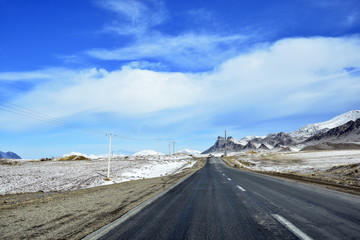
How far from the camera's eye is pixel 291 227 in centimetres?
557

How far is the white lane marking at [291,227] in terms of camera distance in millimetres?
4910

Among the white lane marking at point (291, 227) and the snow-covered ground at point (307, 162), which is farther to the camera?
the snow-covered ground at point (307, 162)

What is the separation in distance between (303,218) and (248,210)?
157 cm

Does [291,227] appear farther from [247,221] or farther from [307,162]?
[307,162]

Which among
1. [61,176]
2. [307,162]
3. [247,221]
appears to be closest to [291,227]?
[247,221]

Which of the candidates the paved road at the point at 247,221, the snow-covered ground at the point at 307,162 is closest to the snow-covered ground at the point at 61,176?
the paved road at the point at 247,221

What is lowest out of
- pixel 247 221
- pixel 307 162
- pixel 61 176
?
pixel 61 176

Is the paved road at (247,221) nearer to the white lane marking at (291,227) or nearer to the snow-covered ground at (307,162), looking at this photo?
the white lane marking at (291,227)

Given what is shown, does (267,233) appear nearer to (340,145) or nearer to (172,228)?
(172,228)

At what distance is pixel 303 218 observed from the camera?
6.49 meters

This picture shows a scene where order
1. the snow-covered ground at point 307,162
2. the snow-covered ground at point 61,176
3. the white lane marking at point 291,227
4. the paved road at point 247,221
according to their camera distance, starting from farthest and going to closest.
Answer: the snow-covered ground at point 307,162
the snow-covered ground at point 61,176
the paved road at point 247,221
the white lane marking at point 291,227

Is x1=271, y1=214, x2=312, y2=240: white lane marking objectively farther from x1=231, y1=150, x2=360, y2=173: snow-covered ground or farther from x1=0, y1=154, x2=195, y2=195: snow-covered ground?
x1=231, y1=150, x2=360, y2=173: snow-covered ground

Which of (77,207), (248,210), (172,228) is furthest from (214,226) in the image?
(77,207)

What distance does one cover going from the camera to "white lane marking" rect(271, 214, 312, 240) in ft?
16.1
